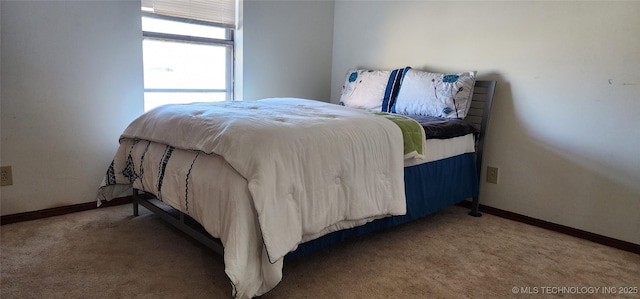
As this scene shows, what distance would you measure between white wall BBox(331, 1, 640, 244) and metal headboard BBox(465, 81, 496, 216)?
0.10 meters

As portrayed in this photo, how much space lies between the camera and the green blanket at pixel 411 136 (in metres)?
2.08

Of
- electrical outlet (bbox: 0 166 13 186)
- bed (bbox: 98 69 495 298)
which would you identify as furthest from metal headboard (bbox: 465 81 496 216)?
electrical outlet (bbox: 0 166 13 186)

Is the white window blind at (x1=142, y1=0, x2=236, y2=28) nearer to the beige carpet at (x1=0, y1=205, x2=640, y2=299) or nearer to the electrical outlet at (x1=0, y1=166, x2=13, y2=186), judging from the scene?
the electrical outlet at (x1=0, y1=166, x2=13, y2=186)

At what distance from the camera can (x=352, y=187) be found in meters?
1.77

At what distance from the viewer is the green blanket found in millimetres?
2078

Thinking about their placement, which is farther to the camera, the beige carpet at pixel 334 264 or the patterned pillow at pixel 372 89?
the patterned pillow at pixel 372 89

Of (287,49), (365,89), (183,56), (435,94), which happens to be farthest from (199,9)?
(435,94)

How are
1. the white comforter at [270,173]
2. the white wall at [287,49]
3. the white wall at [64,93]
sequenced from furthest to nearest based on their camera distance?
the white wall at [287,49], the white wall at [64,93], the white comforter at [270,173]

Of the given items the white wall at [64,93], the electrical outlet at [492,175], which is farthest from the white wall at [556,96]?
the white wall at [64,93]

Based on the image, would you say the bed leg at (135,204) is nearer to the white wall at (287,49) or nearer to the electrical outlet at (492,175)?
the white wall at (287,49)

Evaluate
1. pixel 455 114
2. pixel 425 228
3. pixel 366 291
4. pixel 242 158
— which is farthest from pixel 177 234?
pixel 455 114

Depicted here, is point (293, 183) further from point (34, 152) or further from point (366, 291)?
point (34, 152)

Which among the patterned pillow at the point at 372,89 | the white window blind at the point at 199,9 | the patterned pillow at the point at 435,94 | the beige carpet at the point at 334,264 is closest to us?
the beige carpet at the point at 334,264

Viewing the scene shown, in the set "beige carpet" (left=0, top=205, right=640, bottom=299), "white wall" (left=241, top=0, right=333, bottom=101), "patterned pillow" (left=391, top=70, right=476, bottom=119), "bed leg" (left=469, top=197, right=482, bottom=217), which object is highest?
"white wall" (left=241, top=0, right=333, bottom=101)
